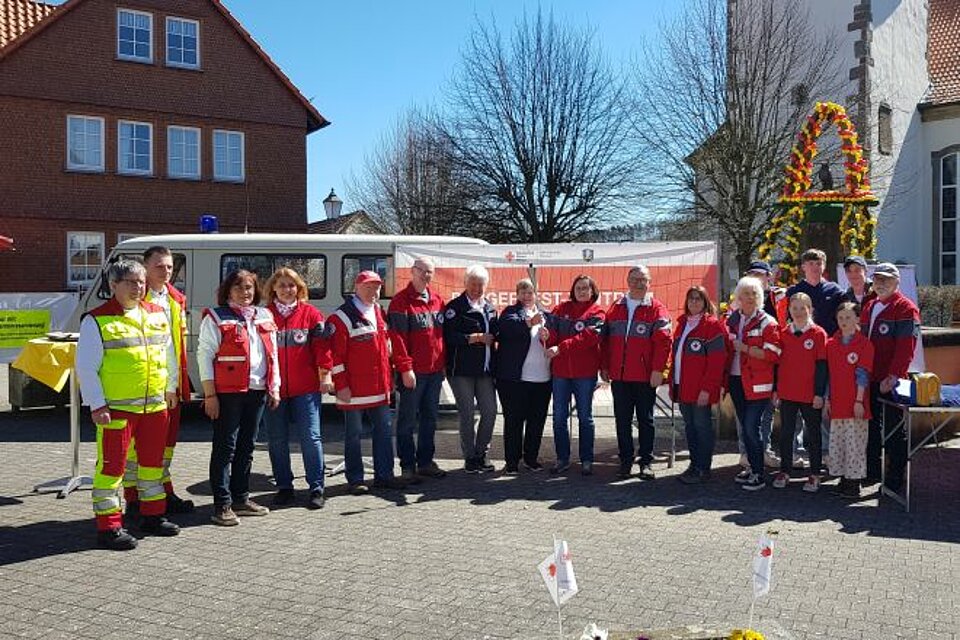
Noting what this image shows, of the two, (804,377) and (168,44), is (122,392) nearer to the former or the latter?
(804,377)

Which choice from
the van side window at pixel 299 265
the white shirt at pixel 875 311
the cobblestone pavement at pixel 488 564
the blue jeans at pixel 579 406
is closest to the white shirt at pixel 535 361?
the blue jeans at pixel 579 406

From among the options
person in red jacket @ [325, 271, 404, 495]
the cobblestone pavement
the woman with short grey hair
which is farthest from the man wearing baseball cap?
person in red jacket @ [325, 271, 404, 495]

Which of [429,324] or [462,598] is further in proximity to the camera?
[429,324]

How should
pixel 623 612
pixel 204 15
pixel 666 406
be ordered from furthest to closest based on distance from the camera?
pixel 204 15 < pixel 666 406 < pixel 623 612

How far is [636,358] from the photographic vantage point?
8070 millimetres

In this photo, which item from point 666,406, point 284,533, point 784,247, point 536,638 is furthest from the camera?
point 784,247

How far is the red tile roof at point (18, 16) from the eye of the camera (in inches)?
984

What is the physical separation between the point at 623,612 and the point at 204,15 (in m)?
25.9

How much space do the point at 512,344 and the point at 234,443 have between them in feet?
8.95

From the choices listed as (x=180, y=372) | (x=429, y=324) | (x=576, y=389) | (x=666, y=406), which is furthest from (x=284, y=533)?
(x=666, y=406)

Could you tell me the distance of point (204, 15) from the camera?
26.8 meters

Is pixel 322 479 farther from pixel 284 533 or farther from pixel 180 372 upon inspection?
pixel 180 372

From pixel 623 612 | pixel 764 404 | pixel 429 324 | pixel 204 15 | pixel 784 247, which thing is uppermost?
pixel 204 15

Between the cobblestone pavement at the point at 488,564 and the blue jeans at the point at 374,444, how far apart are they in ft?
0.78
